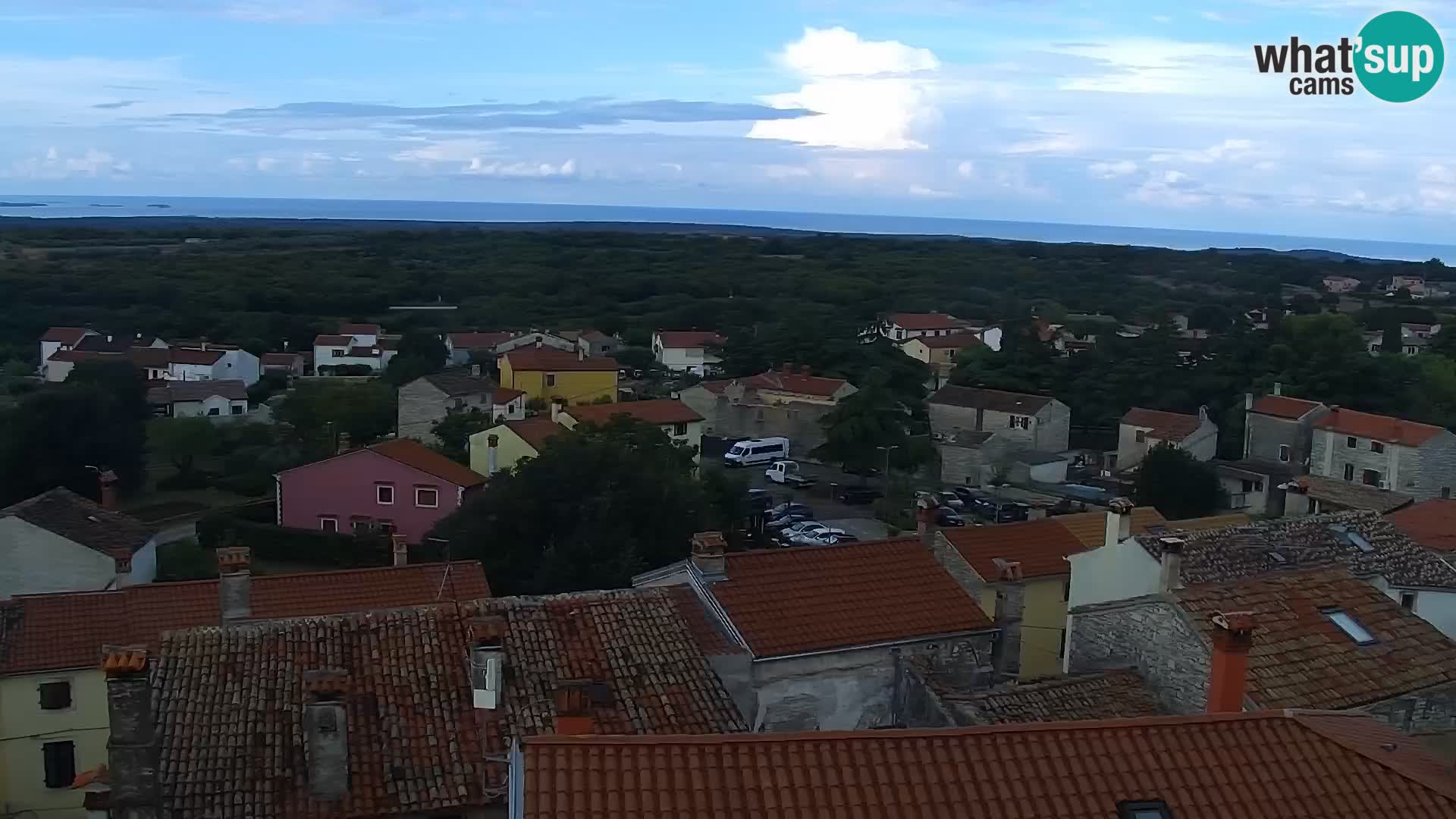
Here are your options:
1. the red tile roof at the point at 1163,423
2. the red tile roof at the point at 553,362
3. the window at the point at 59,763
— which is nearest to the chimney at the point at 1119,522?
the window at the point at 59,763

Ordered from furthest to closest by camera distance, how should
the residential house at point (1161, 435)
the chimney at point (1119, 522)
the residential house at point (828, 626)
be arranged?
1. the residential house at point (1161, 435)
2. the chimney at point (1119, 522)
3. the residential house at point (828, 626)

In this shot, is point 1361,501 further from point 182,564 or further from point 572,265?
point 572,265

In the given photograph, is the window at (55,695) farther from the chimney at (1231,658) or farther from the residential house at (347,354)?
the residential house at (347,354)

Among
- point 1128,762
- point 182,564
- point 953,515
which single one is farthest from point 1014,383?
point 1128,762

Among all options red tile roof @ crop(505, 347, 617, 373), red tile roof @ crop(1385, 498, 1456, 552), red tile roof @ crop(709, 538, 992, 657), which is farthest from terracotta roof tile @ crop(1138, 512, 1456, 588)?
red tile roof @ crop(505, 347, 617, 373)

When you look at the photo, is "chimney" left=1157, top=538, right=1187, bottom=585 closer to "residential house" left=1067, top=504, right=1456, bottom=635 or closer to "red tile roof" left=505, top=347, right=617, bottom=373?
"residential house" left=1067, top=504, right=1456, bottom=635

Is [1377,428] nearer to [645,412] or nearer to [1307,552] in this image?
[645,412]
